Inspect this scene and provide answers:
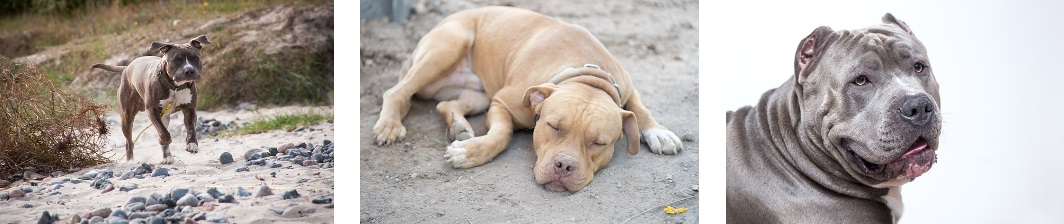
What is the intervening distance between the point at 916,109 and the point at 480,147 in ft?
6.04

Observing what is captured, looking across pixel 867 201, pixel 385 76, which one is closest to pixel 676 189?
pixel 867 201

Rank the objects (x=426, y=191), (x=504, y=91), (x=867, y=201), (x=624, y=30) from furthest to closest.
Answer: (x=624, y=30) → (x=504, y=91) → (x=426, y=191) → (x=867, y=201)

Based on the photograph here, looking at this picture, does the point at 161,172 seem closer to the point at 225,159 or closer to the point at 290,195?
the point at 225,159

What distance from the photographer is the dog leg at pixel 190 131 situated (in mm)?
4383

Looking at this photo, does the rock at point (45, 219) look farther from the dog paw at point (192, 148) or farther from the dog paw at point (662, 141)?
the dog paw at point (662, 141)

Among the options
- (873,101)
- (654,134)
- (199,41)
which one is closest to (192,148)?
(199,41)

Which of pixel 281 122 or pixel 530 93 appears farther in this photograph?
pixel 281 122

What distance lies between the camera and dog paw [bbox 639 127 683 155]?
14.4ft

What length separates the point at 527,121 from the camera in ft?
14.5

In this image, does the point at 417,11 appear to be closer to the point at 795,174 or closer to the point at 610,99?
the point at 610,99

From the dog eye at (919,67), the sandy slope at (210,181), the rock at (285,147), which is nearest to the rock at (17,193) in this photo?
the sandy slope at (210,181)

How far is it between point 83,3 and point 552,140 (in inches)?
94.8

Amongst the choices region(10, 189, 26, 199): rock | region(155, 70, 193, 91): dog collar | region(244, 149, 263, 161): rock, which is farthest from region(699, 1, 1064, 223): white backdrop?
region(10, 189, 26, 199): rock

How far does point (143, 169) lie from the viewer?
4324 mm
